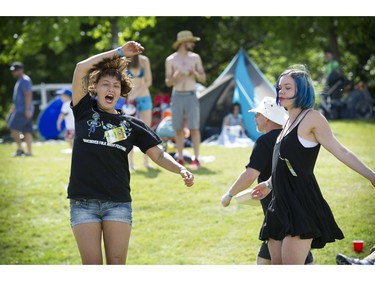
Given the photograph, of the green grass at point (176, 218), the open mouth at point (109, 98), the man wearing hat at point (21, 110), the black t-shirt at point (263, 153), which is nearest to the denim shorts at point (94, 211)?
the open mouth at point (109, 98)

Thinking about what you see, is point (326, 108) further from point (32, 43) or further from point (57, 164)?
point (32, 43)

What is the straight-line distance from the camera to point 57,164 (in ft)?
34.4

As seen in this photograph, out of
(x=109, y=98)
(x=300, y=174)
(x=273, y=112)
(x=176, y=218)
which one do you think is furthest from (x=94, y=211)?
(x=176, y=218)

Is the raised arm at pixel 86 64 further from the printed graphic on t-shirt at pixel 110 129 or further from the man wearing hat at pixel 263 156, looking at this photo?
the man wearing hat at pixel 263 156

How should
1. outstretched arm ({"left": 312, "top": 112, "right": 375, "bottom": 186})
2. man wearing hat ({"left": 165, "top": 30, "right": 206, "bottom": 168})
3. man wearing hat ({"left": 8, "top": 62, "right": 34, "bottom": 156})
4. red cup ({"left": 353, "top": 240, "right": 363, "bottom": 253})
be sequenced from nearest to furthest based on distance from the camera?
outstretched arm ({"left": 312, "top": 112, "right": 375, "bottom": 186})
red cup ({"left": 353, "top": 240, "right": 363, "bottom": 253})
man wearing hat ({"left": 165, "top": 30, "right": 206, "bottom": 168})
man wearing hat ({"left": 8, "top": 62, "right": 34, "bottom": 156})

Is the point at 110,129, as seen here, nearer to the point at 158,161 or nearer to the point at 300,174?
the point at 158,161

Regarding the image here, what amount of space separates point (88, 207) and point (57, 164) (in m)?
6.49

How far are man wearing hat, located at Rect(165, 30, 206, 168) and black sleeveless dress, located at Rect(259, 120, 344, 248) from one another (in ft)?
16.8

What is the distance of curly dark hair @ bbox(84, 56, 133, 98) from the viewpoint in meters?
4.34

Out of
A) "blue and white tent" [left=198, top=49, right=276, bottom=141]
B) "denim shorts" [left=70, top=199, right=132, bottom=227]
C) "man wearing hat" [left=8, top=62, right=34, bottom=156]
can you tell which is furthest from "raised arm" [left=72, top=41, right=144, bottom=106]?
"blue and white tent" [left=198, top=49, right=276, bottom=141]

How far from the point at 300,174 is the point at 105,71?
134 cm

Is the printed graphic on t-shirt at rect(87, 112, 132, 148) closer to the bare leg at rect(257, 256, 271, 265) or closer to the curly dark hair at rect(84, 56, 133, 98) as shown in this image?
the curly dark hair at rect(84, 56, 133, 98)

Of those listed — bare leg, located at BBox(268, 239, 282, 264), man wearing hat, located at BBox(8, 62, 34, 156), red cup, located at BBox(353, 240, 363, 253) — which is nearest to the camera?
bare leg, located at BBox(268, 239, 282, 264)
